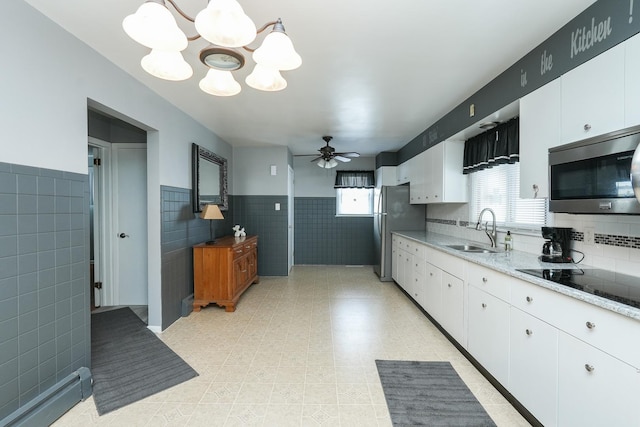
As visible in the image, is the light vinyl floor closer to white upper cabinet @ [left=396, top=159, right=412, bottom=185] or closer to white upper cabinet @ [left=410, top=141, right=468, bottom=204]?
white upper cabinet @ [left=410, top=141, right=468, bottom=204]

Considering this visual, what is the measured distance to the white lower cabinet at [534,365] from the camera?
1542mm

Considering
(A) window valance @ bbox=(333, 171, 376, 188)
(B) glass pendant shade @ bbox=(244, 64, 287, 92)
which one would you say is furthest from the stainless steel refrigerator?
(B) glass pendant shade @ bbox=(244, 64, 287, 92)

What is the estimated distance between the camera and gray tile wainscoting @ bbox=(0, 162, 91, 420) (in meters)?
1.56

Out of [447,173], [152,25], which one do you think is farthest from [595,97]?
[152,25]

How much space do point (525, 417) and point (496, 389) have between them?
0.95 feet

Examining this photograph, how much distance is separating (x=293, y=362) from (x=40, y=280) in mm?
1854

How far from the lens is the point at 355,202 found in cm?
662

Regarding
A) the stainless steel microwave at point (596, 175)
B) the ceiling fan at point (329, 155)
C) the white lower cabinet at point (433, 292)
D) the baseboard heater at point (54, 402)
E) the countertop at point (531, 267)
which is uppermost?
the ceiling fan at point (329, 155)

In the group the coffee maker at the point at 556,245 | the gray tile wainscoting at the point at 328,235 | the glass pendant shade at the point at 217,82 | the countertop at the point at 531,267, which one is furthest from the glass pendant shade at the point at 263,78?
the gray tile wainscoting at the point at 328,235

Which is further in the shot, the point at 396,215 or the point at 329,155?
the point at 396,215

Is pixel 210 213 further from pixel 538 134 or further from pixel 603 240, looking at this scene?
pixel 603 240

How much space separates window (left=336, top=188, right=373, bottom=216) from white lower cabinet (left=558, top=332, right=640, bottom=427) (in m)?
5.18

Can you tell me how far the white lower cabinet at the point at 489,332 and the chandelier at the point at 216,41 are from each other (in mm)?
2065

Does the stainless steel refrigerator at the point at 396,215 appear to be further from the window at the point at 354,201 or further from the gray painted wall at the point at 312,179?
the gray painted wall at the point at 312,179
